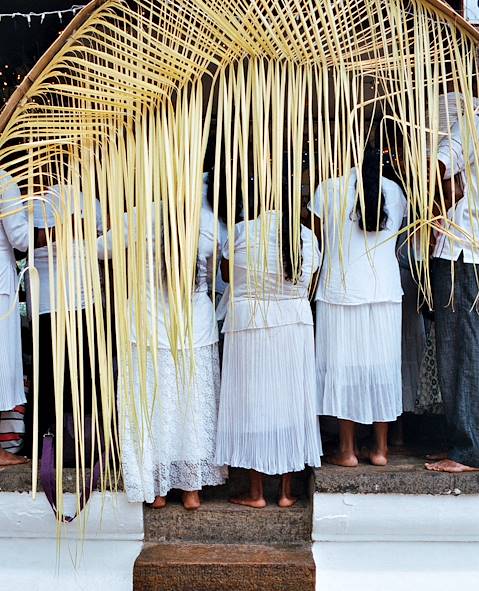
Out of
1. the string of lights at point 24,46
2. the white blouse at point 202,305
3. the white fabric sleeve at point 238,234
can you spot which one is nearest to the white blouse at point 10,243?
the white blouse at point 202,305

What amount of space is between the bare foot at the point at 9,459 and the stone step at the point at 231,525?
0.59 meters

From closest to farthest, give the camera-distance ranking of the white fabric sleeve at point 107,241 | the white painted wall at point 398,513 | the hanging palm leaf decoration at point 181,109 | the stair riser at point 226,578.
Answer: the hanging palm leaf decoration at point 181,109
the white fabric sleeve at point 107,241
the stair riser at point 226,578
the white painted wall at point 398,513

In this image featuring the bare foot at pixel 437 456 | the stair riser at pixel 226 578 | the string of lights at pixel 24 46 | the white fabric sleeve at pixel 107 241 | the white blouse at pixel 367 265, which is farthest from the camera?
the string of lights at pixel 24 46

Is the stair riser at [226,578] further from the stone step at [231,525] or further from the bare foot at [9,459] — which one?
the bare foot at [9,459]

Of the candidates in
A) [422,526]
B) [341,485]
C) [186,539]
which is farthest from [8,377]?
[422,526]

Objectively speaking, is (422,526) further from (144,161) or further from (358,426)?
(144,161)

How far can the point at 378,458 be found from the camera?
3.20 m

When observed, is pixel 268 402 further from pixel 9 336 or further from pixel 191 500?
pixel 9 336

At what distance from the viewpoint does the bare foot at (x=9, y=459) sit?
10.7 feet

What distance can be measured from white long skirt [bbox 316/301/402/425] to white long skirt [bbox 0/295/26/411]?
1285mm

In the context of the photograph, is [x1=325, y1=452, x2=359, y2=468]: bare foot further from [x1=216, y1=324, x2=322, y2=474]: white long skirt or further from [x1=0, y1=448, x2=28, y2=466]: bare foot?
[x1=0, y1=448, x2=28, y2=466]: bare foot

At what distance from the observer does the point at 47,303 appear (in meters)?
3.41

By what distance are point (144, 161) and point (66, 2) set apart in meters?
2.30

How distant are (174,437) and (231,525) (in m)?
0.42
